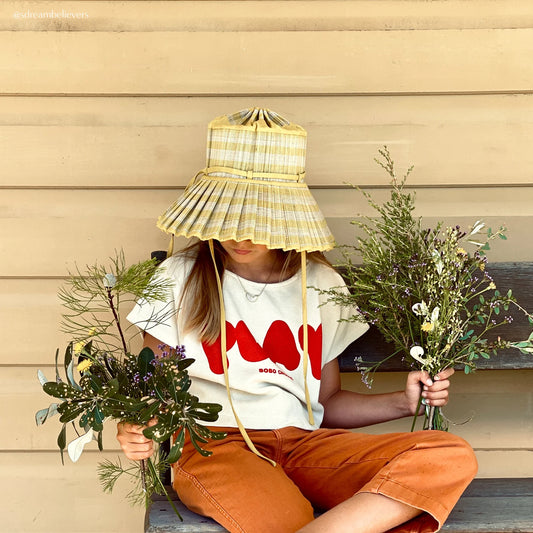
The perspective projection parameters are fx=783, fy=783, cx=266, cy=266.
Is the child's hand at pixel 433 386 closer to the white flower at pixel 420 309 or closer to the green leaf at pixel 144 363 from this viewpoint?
the white flower at pixel 420 309

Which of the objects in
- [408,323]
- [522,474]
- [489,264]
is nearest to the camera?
[408,323]

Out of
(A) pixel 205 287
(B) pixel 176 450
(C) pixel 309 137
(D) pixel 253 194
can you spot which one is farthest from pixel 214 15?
(B) pixel 176 450

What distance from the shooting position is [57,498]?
2.64m

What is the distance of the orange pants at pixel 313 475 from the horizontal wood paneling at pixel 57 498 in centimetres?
69

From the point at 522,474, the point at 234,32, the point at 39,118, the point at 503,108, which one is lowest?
the point at 522,474

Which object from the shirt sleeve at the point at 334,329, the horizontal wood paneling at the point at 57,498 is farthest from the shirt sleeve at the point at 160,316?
the horizontal wood paneling at the point at 57,498

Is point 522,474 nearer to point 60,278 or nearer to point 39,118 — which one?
point 60,278

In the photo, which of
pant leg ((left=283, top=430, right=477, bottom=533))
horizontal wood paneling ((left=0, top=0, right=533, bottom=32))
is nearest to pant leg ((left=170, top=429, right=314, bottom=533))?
pant leg ((left=283, top=430, right=477, bottom=533))

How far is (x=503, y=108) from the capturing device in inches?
101

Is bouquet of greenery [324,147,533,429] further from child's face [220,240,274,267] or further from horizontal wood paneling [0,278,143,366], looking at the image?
horizontal wood paneling [0,278,143,366]

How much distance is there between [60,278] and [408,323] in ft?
3.81

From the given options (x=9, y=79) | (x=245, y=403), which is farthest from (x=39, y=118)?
(x=245, y=403)

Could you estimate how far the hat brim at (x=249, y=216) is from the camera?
6.59 feet

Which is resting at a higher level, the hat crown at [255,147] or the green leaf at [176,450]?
the hat crown at [255,147]
